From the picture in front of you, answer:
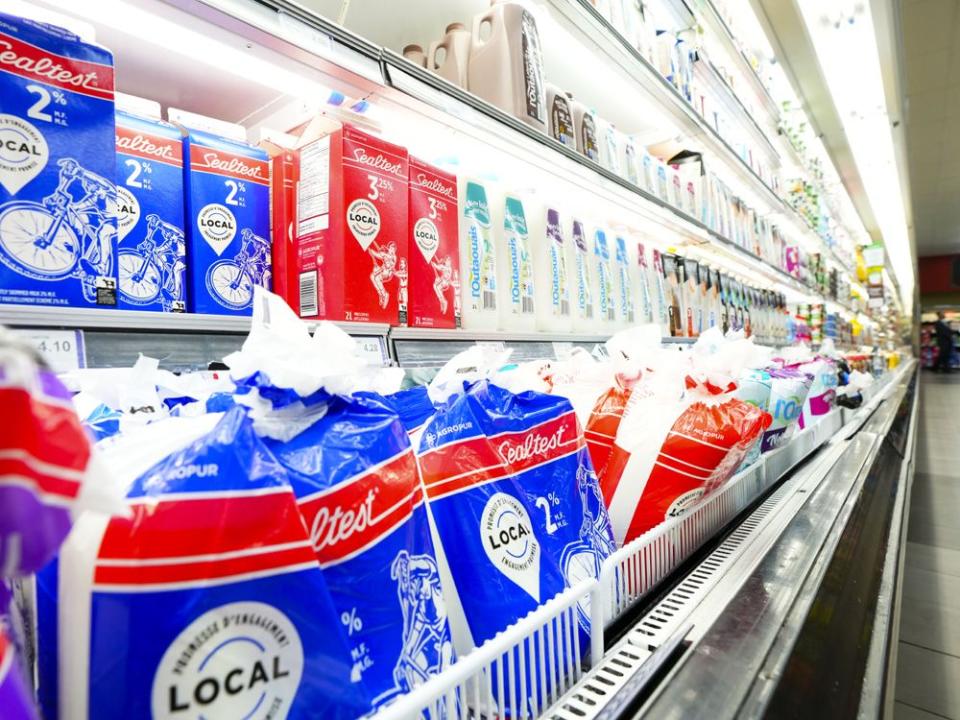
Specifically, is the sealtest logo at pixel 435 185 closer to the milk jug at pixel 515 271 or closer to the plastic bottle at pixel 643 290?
the milk jug at pixel 515 271

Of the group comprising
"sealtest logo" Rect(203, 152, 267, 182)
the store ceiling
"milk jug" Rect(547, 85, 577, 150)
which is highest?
the store ceiling

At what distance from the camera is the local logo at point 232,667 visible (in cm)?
33

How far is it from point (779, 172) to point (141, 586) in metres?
5.19

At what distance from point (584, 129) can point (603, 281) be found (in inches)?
20.1

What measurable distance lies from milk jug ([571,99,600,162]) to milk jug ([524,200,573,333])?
0.32 metres

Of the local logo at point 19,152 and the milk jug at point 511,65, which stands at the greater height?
the milk jug at point 511,65

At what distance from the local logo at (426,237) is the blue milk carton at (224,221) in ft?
0.99

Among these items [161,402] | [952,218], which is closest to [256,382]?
[161,402]

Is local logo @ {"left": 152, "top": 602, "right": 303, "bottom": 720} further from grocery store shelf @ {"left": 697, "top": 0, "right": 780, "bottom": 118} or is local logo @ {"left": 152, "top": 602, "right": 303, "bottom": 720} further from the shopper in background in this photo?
the shopper in background

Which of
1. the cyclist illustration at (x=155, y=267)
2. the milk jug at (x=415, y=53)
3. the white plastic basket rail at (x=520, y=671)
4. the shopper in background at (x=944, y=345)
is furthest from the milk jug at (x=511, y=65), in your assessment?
the shopper in background at (x=944, y=345)

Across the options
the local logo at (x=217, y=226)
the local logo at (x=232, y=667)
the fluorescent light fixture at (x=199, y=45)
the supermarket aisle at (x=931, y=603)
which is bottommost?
the supermarket aisle at (x=931, y=603)

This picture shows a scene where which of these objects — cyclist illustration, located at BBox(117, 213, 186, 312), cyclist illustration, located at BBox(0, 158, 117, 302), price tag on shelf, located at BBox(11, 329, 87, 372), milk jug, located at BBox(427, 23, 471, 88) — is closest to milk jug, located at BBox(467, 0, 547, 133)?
milk jug, located at BBox(427, 23, 471, 88)

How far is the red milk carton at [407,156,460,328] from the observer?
117 cm

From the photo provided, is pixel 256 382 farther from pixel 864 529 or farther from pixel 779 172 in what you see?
pixel 779 172
